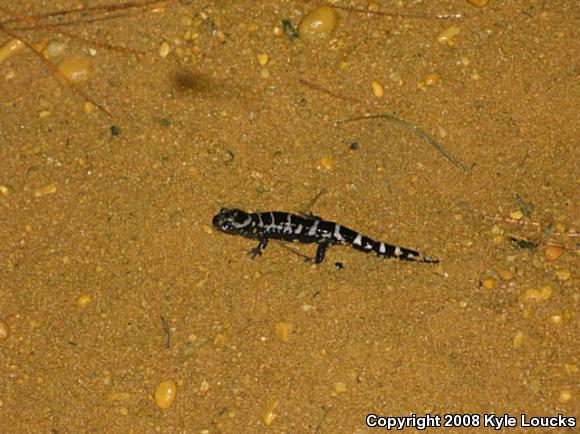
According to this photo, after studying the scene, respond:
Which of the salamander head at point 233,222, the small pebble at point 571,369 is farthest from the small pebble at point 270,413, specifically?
the small pebble at point 571,369

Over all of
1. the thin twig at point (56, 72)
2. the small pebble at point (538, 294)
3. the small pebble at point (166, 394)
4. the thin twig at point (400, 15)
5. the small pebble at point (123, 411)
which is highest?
the thin twig at point (400, 15)

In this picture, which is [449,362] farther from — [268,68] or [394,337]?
[268,68]

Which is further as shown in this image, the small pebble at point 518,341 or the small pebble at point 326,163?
the small pebble at point 326,163

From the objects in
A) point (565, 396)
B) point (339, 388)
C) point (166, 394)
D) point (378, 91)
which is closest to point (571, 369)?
point (565, 396)

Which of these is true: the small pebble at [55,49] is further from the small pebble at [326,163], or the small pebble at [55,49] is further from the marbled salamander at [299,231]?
the small pebble at [326,163]

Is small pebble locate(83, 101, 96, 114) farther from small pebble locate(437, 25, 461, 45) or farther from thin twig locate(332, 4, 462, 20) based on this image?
small pebble locate(437, 25, 461, 45)

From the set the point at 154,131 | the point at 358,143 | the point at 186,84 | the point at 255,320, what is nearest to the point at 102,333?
the point at 255,320

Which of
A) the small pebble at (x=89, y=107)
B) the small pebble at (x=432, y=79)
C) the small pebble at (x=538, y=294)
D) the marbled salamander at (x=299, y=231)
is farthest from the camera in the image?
the small pebble at (x=89, y=107)
